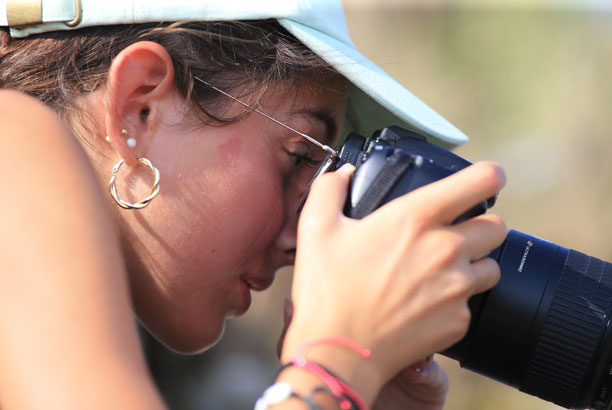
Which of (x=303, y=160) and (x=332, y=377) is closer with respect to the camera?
(x=332, y=377)

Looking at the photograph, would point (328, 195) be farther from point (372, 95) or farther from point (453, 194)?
point (372, 95)

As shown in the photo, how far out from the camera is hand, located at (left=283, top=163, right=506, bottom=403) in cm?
74

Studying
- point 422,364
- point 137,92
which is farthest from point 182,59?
point 422,364

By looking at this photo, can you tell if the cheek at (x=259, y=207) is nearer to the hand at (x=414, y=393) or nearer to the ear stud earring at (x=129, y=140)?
the ear stud earring at (x=129, y=140)

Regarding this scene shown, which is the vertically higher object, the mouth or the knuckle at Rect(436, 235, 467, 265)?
the knuckle at Rect(436, 235, 467, 265)

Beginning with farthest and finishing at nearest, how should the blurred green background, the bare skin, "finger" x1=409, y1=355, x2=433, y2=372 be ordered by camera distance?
the blurred green background, "finger" x1=409, y1=355, x2=433, y2=372, the bare skin

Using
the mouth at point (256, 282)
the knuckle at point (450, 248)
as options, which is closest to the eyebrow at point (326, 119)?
the mouth at point (256, 282)

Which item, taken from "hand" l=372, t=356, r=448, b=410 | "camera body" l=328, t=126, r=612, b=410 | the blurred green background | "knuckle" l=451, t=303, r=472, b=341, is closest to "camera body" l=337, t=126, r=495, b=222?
"camera body" l=328, t=126, r=612, b=410

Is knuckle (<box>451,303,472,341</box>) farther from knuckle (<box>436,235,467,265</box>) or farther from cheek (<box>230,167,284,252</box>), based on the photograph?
cheek (<box>230,167,284,252</box>)

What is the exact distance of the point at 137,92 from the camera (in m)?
0.95

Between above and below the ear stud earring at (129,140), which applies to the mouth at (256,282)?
below

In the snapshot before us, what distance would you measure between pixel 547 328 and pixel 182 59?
609 mm

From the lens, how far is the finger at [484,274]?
817 millimetres

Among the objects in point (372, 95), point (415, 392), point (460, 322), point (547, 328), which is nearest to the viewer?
point (460, 322)
